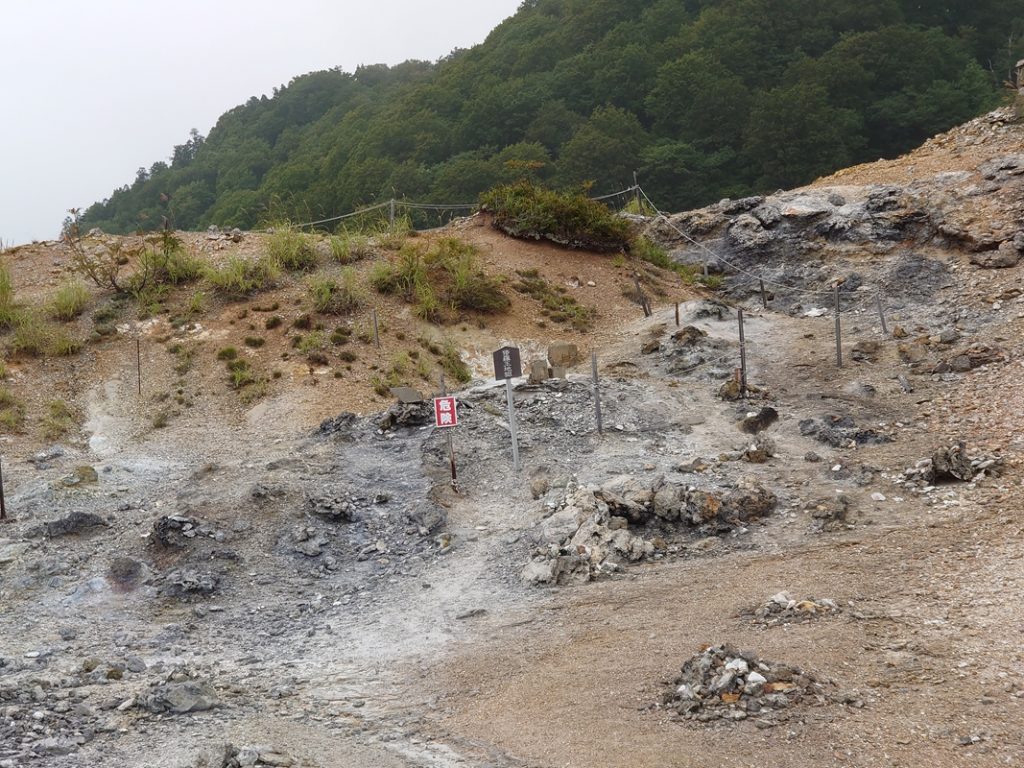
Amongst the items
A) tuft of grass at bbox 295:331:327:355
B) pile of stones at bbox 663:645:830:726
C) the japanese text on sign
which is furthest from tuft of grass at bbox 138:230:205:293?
pile of stones at bbox 663:645:830:726

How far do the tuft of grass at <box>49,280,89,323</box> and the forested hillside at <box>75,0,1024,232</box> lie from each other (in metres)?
15.4

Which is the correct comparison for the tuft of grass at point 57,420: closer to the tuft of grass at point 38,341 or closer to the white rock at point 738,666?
the tuft of grass at point 38,341

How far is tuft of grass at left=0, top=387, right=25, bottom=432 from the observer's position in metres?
14.8

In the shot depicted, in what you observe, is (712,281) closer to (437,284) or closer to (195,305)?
(437,284)

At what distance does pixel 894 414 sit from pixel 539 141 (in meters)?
35.9

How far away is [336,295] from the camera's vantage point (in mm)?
19172

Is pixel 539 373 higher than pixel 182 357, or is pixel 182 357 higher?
pixel 182 357

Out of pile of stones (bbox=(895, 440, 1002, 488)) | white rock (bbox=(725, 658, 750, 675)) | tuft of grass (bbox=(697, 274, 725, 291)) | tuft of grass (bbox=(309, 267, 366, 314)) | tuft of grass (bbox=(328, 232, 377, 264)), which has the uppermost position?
tuft of grass (bbox=(328, 232, 377, 264))

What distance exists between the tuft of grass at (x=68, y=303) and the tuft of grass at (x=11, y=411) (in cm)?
302

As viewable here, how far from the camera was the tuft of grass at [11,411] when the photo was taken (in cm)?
1477

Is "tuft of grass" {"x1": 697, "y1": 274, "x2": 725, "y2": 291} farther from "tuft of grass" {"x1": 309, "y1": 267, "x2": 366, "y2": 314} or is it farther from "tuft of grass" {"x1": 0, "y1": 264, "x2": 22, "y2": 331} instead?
"tuft of grass" {"x1": 0, "y1": 264, "x2": 22, "y2": 331}

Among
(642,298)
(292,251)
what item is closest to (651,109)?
(642,298)

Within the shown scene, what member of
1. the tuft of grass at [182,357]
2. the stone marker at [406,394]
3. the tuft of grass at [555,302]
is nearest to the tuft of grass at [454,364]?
the stone marker at [406,394]

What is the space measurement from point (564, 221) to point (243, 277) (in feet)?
28.9
